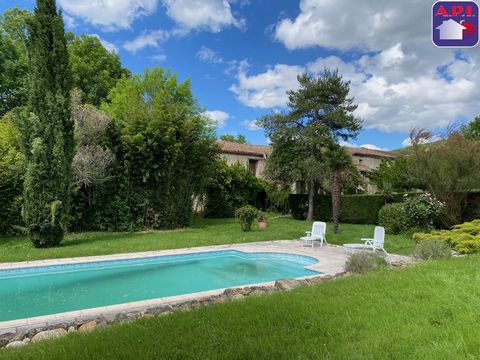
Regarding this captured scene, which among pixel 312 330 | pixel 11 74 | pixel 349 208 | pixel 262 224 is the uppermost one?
pixel 11 74

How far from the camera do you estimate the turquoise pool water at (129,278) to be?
688 cm

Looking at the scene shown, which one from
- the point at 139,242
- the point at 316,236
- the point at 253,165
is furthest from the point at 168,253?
the point at 253,165

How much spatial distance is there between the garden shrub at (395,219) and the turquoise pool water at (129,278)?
6132 millimetres

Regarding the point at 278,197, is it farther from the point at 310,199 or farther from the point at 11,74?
the point at 11,74

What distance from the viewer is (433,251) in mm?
7875

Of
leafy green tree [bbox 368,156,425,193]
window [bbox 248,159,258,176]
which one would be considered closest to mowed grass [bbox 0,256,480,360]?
leafy green tree [bbox 368,156,425,193]

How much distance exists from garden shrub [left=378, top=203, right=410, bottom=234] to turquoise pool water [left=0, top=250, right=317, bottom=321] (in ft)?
20.1

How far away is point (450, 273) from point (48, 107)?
12.1m

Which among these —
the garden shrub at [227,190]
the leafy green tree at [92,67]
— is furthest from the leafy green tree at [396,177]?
the leafy green tree at [92,67]

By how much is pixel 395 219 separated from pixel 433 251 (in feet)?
22.5

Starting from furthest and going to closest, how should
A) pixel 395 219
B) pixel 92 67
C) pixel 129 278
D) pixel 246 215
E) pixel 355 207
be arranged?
pixel 92 67, pixel 355 207, pixel 246 215, pixel 395 219, pixel 129 278

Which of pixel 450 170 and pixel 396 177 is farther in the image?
pixel 396 177

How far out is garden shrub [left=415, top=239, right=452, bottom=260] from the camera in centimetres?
769

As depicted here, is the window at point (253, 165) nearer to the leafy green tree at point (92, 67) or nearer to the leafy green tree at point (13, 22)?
the leafy green tree at point (92, 67)
